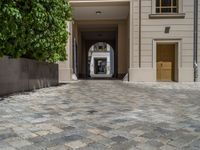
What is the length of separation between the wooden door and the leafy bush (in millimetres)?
6691

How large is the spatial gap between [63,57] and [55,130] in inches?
372

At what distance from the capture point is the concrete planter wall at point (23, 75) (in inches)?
348

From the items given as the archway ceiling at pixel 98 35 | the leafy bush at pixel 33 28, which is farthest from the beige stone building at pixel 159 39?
the archway ceiling at pixel 98 35

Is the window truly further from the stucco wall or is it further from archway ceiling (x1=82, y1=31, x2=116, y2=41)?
archway ceiling (x1=82, y1=31, x2=116, y2=41)

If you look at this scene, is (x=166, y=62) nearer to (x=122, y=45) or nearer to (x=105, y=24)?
(x=122, y=45)

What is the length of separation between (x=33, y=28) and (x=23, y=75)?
2.01 metres

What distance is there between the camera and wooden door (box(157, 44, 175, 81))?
1723 cm

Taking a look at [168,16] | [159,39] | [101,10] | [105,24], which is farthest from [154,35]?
[105,24]

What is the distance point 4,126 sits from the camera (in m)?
4.44

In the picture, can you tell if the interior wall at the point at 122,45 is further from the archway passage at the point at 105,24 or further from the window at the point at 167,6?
the window at the point at 167,6

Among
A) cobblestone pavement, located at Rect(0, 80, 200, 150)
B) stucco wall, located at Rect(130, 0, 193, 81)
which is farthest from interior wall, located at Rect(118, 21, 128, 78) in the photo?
cobblestone pavement, located at Rect(0, 80, 200, 150)

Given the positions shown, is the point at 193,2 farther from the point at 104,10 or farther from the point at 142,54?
the point at 104,10

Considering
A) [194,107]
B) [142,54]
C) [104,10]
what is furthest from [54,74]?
[194,107]

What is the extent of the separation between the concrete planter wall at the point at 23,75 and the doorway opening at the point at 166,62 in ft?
22.4
